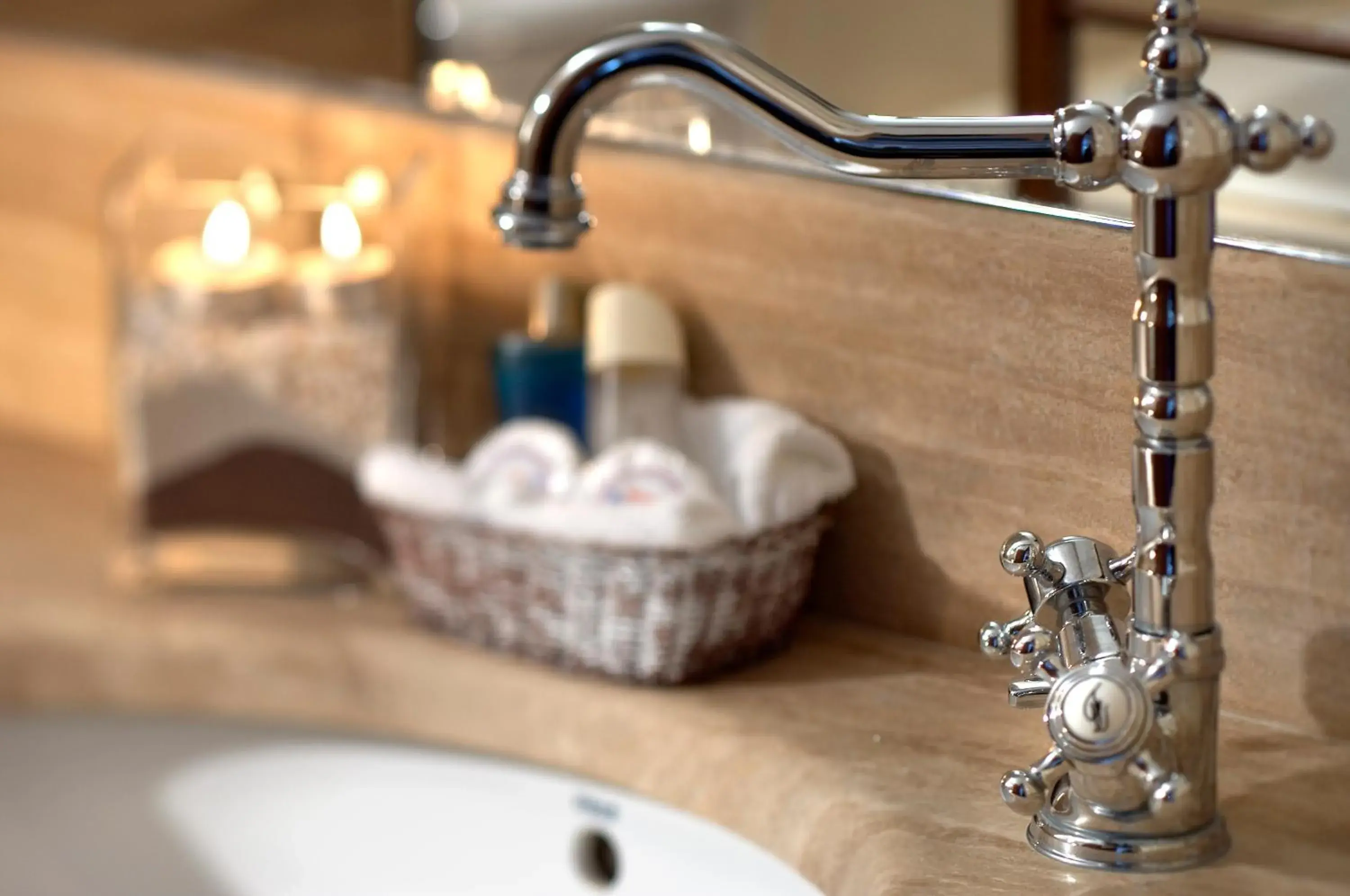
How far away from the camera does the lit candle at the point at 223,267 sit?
886 mm

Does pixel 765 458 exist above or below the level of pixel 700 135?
below

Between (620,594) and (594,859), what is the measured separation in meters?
0.13

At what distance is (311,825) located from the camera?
0.85m

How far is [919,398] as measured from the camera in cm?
73

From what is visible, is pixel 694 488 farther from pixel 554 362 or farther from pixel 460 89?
pixel 460 89

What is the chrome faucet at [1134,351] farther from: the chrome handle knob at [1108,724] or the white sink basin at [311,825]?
the white sink basin at [311,825]

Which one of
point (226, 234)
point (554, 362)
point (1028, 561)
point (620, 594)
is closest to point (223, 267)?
point (226, 234)

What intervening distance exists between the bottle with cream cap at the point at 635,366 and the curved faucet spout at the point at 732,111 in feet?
0.61

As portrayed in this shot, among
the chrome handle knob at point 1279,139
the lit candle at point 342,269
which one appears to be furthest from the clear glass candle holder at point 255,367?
the chrome handle knob at point 1279,139

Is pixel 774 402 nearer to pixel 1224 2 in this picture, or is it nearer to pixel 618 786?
pixel 618 786

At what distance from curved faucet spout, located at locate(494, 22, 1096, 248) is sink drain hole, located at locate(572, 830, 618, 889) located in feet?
0.96

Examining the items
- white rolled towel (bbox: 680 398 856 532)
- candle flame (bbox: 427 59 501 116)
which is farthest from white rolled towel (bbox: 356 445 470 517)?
candle flame (bbox: 427 59 501 116)

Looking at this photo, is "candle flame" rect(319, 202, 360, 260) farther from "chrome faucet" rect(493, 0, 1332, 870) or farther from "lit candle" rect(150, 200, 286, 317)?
"chrome faucet" rect(493, 0, 1332, 870)

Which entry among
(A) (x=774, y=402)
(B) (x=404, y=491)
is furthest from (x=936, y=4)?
(B) (x=404, y=491)
